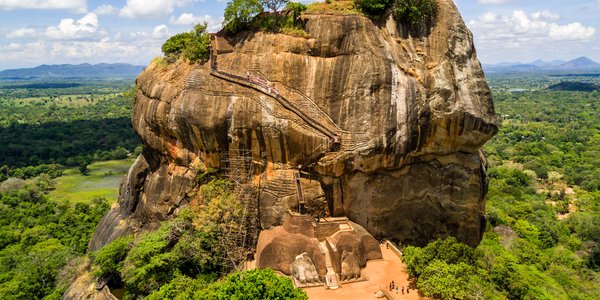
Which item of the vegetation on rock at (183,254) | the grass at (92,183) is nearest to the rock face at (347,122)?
the vegetation on rock at (183,254)

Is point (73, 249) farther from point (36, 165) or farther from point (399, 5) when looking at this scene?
point (36, 165)

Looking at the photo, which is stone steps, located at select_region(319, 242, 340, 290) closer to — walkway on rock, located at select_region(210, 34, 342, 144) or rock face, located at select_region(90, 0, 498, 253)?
rock face, located at select_region(90, 0, 498, 253)

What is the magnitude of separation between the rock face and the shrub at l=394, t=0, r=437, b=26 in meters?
0.53

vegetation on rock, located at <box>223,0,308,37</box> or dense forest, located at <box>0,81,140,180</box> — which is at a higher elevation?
vegetation on rock, located at <box>223,0,308,37</box>

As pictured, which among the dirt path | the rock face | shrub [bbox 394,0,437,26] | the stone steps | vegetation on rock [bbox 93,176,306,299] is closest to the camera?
the dirt path

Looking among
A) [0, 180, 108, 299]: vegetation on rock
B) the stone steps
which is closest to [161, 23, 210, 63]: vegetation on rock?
the stone steps

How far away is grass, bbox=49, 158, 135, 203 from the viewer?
200 ft

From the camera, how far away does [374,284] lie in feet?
67.6

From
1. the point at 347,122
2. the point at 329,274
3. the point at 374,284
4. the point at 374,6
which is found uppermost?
the point at 374,6

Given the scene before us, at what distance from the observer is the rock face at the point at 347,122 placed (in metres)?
22.9

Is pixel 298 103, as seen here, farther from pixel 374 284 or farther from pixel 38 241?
pixel 38 241

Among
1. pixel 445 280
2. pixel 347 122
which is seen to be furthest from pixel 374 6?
pixel 445 280

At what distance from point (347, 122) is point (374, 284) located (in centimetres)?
867

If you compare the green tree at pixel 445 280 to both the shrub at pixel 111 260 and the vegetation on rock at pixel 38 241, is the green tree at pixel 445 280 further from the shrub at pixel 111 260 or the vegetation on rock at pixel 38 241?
the vegetation on rock at pixel 38 241
